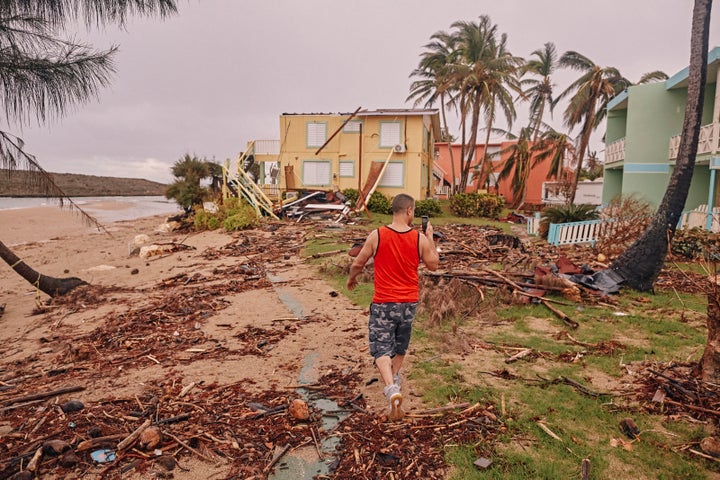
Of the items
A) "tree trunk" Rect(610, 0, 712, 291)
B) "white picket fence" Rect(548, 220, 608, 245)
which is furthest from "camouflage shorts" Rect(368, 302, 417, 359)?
"white picket fence" Rect(548, 220, 608, 245)

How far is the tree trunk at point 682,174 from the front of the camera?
7867 mm

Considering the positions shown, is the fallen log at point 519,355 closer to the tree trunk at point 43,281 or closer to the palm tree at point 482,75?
the tree trunk at point 43,281

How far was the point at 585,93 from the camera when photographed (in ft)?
82.8

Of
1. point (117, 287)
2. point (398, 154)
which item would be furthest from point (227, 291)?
point (398, 154)

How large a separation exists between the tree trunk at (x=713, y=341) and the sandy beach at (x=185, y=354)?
9.39 feet

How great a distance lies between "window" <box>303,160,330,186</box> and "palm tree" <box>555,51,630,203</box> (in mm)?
14612

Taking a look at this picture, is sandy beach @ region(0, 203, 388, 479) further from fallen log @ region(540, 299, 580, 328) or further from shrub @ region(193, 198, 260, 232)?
shrub @ region(193, 198, 260, 232)

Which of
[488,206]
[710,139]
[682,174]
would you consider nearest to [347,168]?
[488,206]

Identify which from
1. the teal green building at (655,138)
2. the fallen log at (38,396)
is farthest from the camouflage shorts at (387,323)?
the teal green building at (655,138)

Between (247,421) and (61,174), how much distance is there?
108 metres

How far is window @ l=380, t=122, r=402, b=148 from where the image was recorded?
26219mm

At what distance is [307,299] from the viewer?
8445 mm

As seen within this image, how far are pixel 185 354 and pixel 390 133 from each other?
22473 mm

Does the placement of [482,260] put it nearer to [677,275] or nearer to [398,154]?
[677,275]
